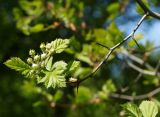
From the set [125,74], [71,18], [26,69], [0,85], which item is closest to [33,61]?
[26,69]

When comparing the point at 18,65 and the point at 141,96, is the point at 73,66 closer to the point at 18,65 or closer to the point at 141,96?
the point at 18,65

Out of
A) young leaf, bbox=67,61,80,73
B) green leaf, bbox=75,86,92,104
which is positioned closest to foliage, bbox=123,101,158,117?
young leaf, bbox=67,61,80,73

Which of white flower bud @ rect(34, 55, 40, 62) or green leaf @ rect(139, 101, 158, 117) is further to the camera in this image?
green leaf @ rect(139, 101, 158, 117)

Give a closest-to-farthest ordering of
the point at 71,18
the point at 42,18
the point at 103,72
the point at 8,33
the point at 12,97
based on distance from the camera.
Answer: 1. the point at 71,18
2. the point at 42,18
3. the point at 8,33
4. the point at 103,72
5. the point at 12,97

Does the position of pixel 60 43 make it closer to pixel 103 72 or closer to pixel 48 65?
pixel 48 65

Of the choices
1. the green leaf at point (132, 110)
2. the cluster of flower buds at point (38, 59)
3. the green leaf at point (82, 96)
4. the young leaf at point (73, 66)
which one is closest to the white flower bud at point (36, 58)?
the cluster of flower buds at point (38, 59)

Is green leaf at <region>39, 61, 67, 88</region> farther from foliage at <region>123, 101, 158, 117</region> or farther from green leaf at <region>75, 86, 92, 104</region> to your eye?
green leaf at <region>75, 86, 92, 104</region>
